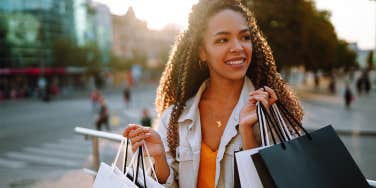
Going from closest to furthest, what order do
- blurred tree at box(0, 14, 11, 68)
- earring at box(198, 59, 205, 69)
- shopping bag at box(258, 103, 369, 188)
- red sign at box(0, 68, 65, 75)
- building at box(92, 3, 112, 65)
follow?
shopping bag at box(258, 103, 369, 188)
earring at box(198, 59, 205, 69)
red sign at box(0, 68, 65, 75)
blurred tree at box(0, 14, 11, 68)
building at box(92, 3, 112, 65)

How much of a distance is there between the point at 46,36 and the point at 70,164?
44358 millimetres

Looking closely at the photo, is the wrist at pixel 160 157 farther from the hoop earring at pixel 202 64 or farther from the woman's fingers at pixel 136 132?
the hoop earring at pixel 202 64

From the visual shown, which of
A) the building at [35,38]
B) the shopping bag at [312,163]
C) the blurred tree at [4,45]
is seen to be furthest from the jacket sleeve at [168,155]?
the blurred tree at [4,45]

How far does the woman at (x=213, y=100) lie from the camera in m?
1.81

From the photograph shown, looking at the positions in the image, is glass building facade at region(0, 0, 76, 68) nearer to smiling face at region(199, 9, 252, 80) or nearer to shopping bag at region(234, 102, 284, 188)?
smiling face at region(199, 9, 252, 80)

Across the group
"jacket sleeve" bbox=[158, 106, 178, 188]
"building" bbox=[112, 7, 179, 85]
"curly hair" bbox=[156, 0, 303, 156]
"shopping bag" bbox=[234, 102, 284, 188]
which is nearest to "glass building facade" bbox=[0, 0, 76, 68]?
"building" bbox=[112, 7, 179, 85]

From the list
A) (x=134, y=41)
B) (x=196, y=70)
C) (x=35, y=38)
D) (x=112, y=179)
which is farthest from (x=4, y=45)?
(x=112, y=179)

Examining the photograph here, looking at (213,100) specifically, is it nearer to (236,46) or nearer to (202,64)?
(202,64)

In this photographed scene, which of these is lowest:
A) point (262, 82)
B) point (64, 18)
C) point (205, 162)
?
point (205, 162)

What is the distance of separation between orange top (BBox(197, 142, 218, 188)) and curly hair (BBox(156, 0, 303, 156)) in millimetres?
180

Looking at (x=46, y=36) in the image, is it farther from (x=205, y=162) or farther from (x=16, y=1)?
(x=205, y=162)

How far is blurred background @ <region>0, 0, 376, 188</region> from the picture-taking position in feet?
34.1

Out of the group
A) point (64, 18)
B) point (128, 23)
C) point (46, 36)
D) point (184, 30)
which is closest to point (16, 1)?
point (46, 36)

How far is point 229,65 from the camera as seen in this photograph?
183cm
